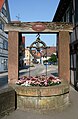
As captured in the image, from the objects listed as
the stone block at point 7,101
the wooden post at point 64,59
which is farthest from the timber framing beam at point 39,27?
the stone block at point 7,101

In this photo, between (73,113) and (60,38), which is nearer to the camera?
(73,113)

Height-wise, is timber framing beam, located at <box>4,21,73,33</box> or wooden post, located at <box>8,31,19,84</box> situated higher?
timber framing beam, located at <box>4,21,73,33</box>

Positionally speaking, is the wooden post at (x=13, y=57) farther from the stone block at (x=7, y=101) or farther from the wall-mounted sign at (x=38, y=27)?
the stone block at (x=7, y=101)

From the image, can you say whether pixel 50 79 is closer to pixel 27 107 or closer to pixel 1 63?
pixel 27 107

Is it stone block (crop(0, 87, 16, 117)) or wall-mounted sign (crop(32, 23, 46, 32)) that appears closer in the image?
stone block (crop(0, 87, 16, 117))

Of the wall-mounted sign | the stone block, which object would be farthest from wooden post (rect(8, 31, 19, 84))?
the stone block

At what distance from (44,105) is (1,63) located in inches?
1065

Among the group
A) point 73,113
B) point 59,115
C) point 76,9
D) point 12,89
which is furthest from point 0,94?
point 76,9

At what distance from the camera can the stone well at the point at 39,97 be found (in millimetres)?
8219

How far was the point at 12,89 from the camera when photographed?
7961 mm

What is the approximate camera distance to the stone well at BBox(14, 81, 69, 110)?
8.22m

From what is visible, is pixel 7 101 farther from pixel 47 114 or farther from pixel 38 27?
pixel 38 27

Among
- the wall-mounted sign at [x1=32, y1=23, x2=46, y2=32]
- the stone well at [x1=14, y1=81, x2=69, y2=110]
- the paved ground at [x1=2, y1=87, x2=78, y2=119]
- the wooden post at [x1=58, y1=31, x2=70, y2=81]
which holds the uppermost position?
the wall-mounted sign at [x1=32, y1=23, x2=46, y2=32]

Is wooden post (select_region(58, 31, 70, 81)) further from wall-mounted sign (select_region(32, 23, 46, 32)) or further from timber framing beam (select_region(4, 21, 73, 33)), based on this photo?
wall-mounted sign (select_region(32, 23, 46, 32))
